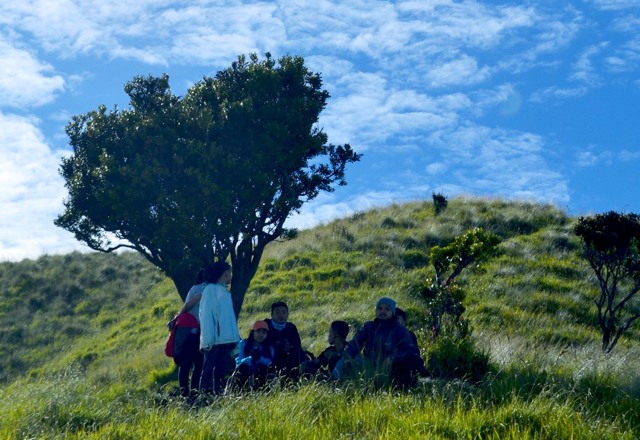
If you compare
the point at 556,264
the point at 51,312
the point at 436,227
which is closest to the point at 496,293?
the point at 556,264

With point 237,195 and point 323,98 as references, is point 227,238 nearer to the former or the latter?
point 237,195

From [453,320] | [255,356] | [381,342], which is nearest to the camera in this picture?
[381,342]

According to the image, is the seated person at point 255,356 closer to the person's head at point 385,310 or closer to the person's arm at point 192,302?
the person's arm at point 192,302

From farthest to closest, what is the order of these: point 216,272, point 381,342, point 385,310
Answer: point 216,272
point 385,310
point 381,342

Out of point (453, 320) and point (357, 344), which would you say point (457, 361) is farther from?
point (453, 320)

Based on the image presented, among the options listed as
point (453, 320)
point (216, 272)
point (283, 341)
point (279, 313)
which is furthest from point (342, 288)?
point (216, 272)

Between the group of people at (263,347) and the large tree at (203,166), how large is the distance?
5.07 meters

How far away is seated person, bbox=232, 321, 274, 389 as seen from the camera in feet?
33.2

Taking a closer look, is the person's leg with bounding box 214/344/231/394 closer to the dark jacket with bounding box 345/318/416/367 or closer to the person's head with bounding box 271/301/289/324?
the person's head with bounding box 271/301/289/324

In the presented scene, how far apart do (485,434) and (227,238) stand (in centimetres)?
1059

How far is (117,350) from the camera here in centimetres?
2214

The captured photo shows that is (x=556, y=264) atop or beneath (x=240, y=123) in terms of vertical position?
beneath

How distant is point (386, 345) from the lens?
31.0 feet

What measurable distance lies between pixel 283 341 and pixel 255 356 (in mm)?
473
